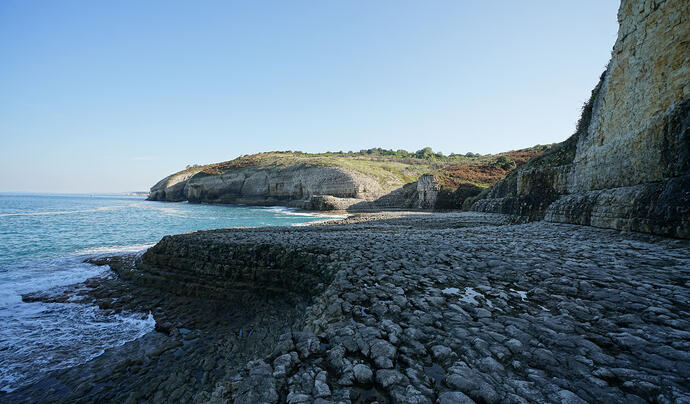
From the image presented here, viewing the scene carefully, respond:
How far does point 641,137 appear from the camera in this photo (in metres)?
8.03

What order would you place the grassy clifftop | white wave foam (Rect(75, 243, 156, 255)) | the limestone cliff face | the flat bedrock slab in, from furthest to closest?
1. the limestone cliff face
2. the grassy clifftop
3. white wave foam (Rect(75, 243, 156, 255))
4. the flat bedrock slab

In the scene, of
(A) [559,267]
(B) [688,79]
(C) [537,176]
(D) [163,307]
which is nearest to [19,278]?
(D) [163,307]

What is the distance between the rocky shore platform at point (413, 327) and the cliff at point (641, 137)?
78 cm

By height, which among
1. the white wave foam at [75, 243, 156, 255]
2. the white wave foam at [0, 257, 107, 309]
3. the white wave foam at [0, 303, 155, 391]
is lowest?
the white wave foam at [0, 303, 155, 391]

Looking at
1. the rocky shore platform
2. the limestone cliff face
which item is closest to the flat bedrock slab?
the rocky shore platform

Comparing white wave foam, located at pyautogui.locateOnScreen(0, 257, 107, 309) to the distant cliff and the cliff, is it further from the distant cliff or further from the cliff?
the distant cliff

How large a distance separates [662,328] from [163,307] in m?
11.0

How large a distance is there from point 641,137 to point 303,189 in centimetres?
6088

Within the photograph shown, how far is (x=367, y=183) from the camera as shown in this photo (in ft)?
195

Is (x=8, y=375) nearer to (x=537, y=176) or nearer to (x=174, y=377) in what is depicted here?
(x=174, y=377)

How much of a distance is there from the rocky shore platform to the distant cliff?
3429cm

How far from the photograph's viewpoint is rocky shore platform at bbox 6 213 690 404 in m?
2.21

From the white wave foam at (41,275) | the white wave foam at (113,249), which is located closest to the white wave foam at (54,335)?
Result: the white wave foam at (41,275)

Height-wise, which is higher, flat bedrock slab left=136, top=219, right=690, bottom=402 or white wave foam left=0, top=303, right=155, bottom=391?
flat bedrock slab left=136, top=219, right=690, bottom=402
